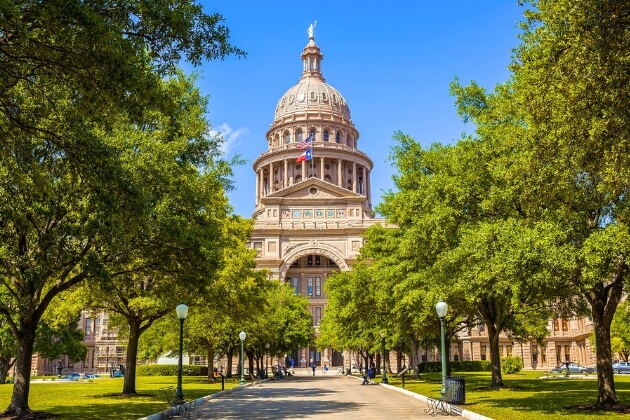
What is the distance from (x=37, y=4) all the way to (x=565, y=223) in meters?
16.0

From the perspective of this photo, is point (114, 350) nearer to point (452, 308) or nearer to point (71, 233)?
point (452, 308)

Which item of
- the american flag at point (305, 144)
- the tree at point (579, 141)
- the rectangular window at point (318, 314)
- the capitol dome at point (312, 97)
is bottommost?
the rectangular window at point (318, 314)

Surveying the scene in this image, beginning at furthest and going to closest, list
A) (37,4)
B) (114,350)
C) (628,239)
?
(114,350), (628,239), (37,4)

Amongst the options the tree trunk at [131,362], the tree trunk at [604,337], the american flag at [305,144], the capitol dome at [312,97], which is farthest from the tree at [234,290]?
the capitol dome at [312,97]

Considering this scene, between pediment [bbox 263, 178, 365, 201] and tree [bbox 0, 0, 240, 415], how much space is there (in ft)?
282

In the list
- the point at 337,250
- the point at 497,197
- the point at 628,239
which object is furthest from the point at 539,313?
the point at 337,250

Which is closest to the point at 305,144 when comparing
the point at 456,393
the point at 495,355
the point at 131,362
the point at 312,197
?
the point at 312,197

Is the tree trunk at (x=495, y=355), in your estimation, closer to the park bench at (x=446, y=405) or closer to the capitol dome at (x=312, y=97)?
the park bench at (x=446, y=405)

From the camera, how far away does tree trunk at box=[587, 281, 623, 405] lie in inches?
792

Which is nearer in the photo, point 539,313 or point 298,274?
point 539,313

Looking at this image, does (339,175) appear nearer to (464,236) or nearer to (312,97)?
(312,97)

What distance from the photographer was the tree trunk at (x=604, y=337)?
2012 centimetres

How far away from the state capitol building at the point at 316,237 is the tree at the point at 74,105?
201 feet

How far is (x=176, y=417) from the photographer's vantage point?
2003 centimetres
